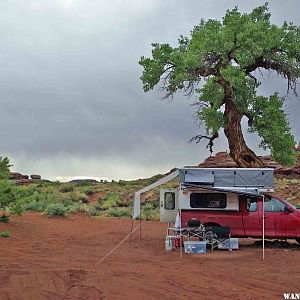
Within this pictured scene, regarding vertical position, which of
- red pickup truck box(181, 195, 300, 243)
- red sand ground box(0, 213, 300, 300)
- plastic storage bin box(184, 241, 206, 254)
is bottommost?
red sand ground box(0, 213, 300, 300)

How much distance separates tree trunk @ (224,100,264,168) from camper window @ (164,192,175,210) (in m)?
9.35

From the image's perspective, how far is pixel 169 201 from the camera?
61.4ft

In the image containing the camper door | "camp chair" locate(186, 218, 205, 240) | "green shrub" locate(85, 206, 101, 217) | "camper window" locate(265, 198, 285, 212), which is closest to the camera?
"camp chair" locate(186, 218, 205, 240)

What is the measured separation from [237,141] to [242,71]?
3.96m

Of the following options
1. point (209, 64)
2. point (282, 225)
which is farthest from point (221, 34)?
point (282, 225)

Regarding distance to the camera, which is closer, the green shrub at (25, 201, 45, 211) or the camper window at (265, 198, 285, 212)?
the camper window at (265, 198, 285, 212)

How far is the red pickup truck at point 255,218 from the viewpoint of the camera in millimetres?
16719

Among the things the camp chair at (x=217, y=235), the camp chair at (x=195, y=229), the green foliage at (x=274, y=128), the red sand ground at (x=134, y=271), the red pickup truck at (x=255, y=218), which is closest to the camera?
the red sand ground at (x=134, y=271)

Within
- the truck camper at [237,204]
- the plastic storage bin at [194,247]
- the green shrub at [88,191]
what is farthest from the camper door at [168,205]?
the green shrub at [88,191]


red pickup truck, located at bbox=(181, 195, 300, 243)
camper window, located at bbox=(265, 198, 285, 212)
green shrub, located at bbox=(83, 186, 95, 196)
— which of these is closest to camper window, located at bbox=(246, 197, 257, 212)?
red pickup truck, located at bbox=(181, 195, 300, 243)

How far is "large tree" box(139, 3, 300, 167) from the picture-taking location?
85.6 feet

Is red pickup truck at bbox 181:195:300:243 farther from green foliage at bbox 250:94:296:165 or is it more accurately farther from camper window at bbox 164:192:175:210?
green foliage at bbox 250:94:296:165

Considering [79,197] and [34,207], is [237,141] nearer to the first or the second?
[34,207]

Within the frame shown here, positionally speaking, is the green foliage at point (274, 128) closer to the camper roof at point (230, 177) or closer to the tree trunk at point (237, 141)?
the tree trunk at point (237, 141)
